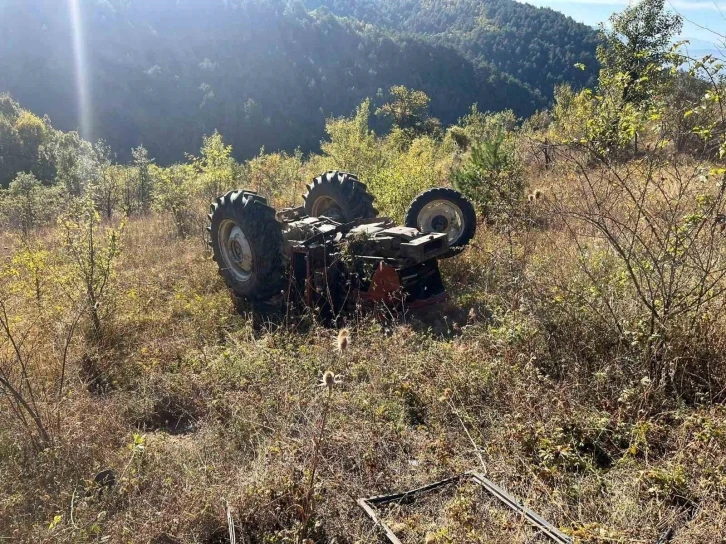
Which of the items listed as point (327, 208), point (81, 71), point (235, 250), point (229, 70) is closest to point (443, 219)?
point (327, 208)

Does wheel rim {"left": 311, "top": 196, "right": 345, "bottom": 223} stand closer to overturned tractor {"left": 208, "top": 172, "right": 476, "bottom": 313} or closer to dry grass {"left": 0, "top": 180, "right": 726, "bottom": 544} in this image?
overturned tractor {"left": 208, "top": 172, "right": 476, "bottom": 313}

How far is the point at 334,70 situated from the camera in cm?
10144

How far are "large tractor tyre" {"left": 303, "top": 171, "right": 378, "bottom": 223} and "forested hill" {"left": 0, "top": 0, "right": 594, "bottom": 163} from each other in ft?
228

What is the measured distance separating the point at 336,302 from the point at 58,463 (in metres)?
2.87

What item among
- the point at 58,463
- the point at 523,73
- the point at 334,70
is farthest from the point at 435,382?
the point at 523,73

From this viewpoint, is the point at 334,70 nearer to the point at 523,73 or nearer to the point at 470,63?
the point at 470,63

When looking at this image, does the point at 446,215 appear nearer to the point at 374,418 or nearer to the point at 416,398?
the point at 416,398

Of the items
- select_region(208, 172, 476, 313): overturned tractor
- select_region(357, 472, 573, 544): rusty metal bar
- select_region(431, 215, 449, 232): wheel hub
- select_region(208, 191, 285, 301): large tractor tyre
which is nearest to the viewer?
select_region(357, 472, 573, 544): rusty metal bar

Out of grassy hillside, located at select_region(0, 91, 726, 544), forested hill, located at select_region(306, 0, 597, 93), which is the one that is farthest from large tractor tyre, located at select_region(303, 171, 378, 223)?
forested hill, located at select_region(306, 0, 597, 93)

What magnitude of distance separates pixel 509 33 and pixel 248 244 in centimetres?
15588

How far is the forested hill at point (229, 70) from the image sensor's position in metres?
71.2

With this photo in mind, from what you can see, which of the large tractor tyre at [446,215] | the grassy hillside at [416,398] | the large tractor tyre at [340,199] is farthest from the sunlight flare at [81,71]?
the grassy hillside at [416,398]

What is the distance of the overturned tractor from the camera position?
15.8 feet

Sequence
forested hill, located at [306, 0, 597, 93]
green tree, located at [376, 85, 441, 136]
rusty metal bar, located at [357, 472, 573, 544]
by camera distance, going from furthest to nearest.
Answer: forested hill, located at [306, 0, 597, 93], green tree, located at [376, 85, 441, 136], rusty metal bar, located at [357, 472, 573, 544]
